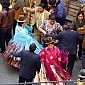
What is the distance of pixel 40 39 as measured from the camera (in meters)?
12.7

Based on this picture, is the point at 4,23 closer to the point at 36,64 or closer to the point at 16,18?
the point at 16,18

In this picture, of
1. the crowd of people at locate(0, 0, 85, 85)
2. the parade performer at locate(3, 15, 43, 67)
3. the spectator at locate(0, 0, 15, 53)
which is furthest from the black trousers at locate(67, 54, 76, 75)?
the spectator at locate(0, 0, 15, 53)

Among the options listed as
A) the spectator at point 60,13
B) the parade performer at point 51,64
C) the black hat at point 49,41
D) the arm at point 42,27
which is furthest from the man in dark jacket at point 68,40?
the spectator at point 60,13

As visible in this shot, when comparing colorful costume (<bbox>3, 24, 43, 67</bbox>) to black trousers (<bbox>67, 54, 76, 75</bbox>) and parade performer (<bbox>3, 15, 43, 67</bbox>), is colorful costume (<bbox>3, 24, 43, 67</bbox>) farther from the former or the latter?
black trousers (<bbox>67, 54, 76, 75</bbox>)

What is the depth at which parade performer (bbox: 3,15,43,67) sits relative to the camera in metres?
12.0

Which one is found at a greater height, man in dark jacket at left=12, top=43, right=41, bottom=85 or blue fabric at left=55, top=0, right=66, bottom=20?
blue fabric at left=55, top=0, right=66, bottom=20

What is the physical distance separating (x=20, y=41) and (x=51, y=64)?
2.12 m

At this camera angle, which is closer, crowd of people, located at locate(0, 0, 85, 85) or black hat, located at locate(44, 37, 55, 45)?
crowd of people, located at locate(0, 0, 85, 85)

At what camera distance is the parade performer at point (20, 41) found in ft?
39.4

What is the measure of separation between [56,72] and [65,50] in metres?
0.89

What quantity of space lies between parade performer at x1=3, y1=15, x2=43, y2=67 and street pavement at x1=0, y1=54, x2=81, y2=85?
0.24 m

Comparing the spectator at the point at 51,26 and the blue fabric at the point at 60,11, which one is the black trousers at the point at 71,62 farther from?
the blue fabric at the point at 60,11

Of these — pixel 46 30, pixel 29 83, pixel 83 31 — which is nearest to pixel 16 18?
pixel 46 30

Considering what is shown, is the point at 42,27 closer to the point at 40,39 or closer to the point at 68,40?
the point at 40,39
